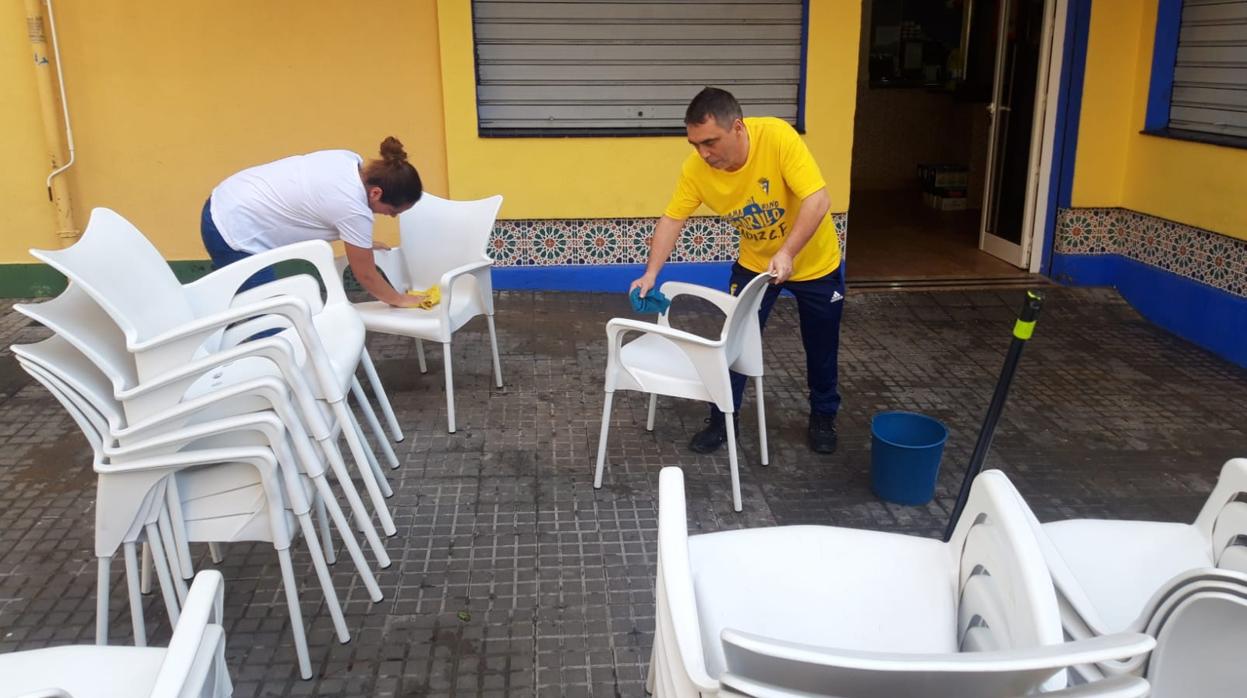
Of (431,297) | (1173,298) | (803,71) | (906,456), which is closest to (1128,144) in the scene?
(1173,298)

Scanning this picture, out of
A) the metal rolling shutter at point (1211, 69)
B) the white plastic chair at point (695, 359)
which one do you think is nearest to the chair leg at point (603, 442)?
the white plastic chair at point (695, 359)

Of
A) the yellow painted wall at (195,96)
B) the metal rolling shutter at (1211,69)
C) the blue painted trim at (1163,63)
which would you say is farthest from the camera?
the blue painted trim at (1163,63)

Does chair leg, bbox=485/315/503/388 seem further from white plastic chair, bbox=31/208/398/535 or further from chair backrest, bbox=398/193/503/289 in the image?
white plastic chair, bbox=31/208/398/535

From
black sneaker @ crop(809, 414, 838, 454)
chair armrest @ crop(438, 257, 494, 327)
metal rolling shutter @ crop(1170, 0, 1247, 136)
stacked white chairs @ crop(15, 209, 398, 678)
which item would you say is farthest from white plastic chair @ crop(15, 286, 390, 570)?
metal rolling shutter @ crop(1170, 0, 1247, 136)

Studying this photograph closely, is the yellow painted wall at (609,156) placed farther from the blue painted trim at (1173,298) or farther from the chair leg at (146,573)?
the chair leg at (146,573)

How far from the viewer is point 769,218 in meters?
3.80

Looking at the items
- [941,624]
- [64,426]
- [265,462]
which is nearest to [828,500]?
[941,624]

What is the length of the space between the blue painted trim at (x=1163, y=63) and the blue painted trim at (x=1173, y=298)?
3.11 ft

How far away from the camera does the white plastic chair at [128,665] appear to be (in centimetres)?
160

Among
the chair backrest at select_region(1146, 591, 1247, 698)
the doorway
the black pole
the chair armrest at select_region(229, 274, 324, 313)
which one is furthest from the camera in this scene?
the doorway

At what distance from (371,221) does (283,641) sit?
1865 millimetres

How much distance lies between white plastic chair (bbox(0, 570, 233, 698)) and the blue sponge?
2156 millimetres

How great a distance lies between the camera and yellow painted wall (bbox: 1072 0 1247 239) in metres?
5.86

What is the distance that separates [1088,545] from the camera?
2223 mm
